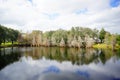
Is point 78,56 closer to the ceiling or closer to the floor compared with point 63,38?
closer to the floor

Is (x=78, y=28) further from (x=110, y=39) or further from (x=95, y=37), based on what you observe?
(x=110, y=39)

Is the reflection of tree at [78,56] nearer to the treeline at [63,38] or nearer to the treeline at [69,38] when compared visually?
the treeline at [69,38]

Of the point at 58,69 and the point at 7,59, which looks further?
the point at 7,59

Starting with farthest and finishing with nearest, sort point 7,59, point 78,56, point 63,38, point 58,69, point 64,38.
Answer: point 64,38
point 63,38
point 78,56
point 7,59
point 58,69

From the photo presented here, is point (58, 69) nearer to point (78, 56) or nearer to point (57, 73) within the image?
point (57, 73)

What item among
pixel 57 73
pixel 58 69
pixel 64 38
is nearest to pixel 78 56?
pixel 58 69

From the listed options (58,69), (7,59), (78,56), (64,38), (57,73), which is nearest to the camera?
(57,73)

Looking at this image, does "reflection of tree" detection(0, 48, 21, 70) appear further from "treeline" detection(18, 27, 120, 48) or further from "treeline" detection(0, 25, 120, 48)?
"treeline" detection(18, 27, 120, 48)

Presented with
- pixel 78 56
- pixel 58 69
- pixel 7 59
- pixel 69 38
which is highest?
pixel 69 38

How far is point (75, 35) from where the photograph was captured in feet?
343

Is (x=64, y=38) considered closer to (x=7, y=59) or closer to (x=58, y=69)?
(x=7, y=59)

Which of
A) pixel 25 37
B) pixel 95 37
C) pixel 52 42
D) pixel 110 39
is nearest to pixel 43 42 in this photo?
pixel 52 42

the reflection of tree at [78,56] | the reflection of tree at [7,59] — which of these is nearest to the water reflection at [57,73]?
the reflection of tree at [7,59]

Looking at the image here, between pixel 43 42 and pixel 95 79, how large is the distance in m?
86.6
